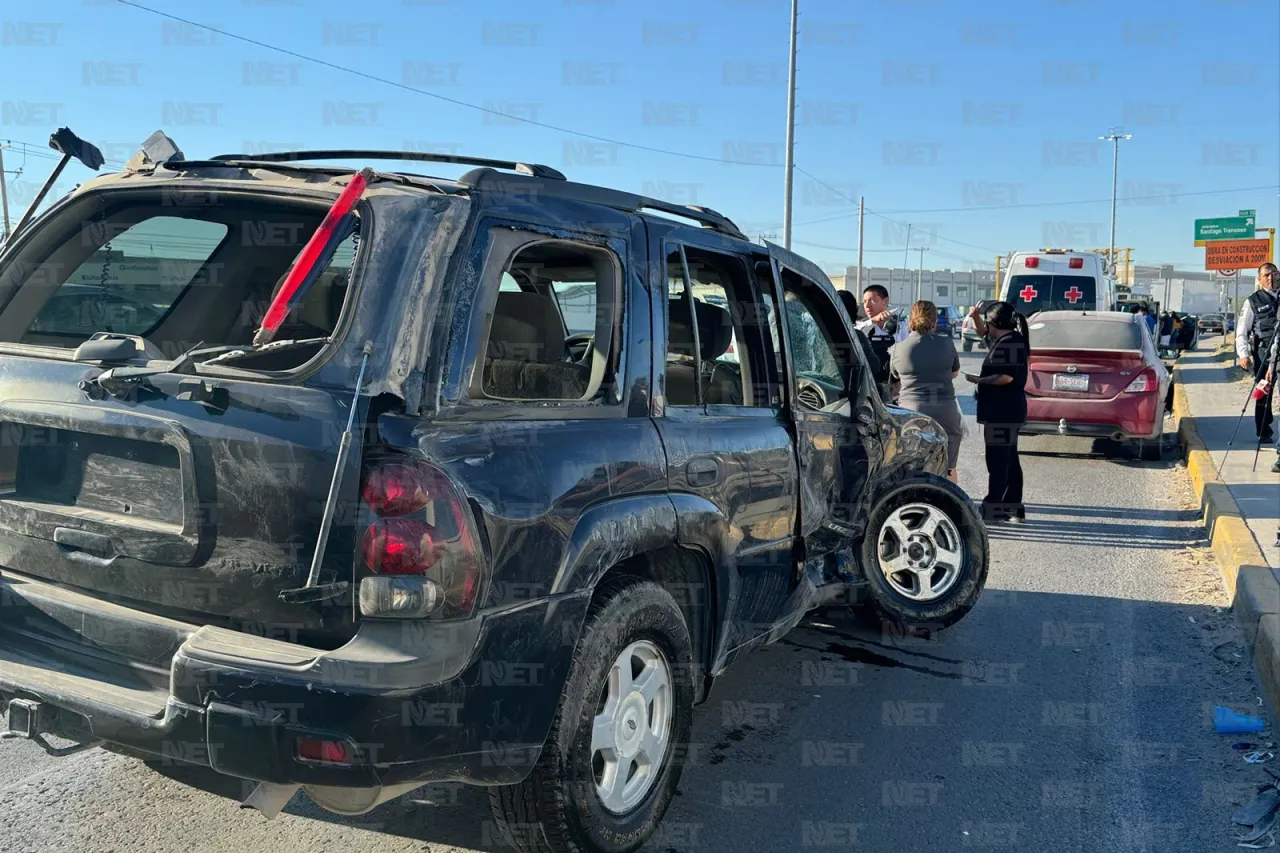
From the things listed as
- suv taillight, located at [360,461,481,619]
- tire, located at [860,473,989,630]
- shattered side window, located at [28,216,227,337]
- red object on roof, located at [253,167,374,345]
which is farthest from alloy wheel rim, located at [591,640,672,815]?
tire, located at [860,473,989,630]

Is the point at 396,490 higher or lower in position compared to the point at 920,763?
higher

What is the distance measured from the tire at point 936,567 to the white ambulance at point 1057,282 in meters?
17.5

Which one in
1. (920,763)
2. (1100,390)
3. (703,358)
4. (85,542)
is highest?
(703,358)

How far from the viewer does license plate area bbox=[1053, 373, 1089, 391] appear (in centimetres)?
1086

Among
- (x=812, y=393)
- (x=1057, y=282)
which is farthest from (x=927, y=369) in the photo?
(x=1057, y=282)

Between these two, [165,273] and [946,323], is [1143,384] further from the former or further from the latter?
[946,323]

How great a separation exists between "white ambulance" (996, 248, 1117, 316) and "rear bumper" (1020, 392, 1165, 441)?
1144 cm

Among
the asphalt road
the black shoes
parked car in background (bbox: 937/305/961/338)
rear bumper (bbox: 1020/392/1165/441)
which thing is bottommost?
the asphalt road

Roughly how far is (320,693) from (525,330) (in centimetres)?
141

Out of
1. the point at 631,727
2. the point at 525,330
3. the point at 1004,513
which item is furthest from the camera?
the point at 1004,513

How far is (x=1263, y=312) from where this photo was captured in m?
10.6

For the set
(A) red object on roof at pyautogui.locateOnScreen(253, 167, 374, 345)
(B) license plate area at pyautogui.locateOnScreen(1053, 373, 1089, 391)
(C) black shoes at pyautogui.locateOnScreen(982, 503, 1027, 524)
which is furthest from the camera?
(B) license plate area at pyautogui.locateOnScreen(1053, 373, 1089, 391)

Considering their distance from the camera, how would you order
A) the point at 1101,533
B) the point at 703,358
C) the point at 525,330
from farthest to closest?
the point at 1101,533 < the point at 703,358 < the point at 525,330

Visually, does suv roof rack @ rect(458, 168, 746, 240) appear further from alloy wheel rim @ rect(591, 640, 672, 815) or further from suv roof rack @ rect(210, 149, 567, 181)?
alloy wheel rim @ rect(591, 640, 672, 815)
